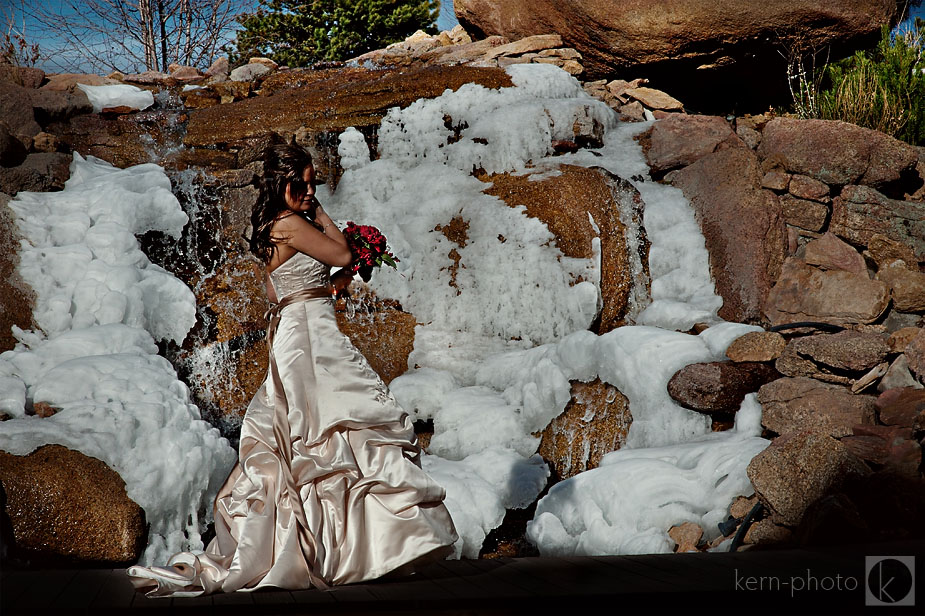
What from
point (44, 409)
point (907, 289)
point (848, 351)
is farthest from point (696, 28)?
point (44, 409)

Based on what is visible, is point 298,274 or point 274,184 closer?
point 274,184

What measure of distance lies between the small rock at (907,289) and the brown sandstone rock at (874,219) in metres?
0.51

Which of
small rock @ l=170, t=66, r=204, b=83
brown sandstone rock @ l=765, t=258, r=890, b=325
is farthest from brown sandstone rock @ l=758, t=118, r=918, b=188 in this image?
small rock @ l=170, t=66, r=204, b=83

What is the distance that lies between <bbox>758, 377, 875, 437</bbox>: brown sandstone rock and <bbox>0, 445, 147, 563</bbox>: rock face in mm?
4717

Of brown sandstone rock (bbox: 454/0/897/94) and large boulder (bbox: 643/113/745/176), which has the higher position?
brown sandstone rock (bbox: 454/0/897/94)

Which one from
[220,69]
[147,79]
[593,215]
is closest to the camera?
[593,215]

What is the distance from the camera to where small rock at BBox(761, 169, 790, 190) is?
845cm

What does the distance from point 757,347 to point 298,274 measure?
4.18m

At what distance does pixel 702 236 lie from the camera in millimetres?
8555

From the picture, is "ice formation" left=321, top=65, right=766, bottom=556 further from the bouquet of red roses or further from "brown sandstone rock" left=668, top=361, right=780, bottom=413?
the bouquet of red roses

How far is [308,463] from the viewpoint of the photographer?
158 inches

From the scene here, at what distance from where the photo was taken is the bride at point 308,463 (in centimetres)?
389

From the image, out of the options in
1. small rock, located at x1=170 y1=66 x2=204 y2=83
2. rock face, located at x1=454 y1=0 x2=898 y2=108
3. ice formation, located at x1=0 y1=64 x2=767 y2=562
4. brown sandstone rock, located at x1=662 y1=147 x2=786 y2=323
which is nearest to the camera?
ice formation, located at x1=0 y1=64 x2=767 y2=562

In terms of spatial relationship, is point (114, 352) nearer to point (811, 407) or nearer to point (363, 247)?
point (363, 247)
